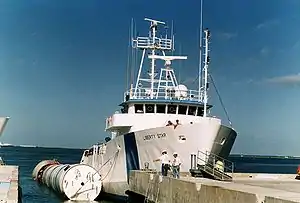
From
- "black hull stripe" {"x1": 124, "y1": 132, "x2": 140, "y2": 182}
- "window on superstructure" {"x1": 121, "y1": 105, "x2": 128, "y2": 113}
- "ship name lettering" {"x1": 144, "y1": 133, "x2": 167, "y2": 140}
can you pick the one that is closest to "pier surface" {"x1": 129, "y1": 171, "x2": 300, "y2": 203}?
"black hull stripe" {"x1": 124, "y1": 132, "x2": 140, "y2": 182}

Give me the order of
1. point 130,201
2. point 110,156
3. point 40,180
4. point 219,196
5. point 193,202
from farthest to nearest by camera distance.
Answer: point 40,180
point 110,156
point 130,201
point 193,202
point 219,196

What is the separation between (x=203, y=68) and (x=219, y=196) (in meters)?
12.7

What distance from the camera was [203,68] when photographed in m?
29.1

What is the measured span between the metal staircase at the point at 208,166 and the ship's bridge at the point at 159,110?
3.60 metres

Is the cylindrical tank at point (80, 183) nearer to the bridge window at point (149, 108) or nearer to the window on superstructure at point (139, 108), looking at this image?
the window on superstructure at point (139, 108)

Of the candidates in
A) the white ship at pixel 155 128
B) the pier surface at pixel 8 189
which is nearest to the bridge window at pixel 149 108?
the white ship at pixel 155 128

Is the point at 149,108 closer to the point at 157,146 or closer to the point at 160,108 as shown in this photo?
the point at 160,108

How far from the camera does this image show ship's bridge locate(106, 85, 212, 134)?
30156 millimetres

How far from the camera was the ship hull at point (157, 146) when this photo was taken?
26734 mm

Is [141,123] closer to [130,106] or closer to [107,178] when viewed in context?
[130,106]

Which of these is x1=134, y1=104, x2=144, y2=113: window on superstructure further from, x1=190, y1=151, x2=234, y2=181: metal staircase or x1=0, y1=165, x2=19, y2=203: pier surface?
x1=0, y1=165, x2=19, y2=203: pier surface

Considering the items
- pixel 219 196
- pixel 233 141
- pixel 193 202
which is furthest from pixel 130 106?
pixel 219 196

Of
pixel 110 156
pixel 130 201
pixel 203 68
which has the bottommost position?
pixel 130 201

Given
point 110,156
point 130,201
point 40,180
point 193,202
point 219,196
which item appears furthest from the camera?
point 40,180
